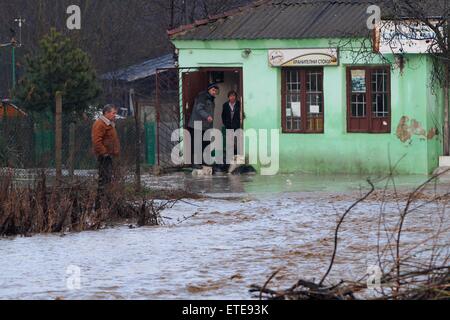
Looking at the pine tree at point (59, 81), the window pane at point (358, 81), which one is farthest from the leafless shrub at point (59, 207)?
the pine tree at point (59, 81)

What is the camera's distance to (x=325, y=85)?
28.1 m

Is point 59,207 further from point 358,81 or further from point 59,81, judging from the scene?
point 59,81

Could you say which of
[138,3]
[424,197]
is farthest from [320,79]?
[138,3]

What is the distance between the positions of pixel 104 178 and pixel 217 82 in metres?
11.8

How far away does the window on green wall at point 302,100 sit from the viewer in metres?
28.4

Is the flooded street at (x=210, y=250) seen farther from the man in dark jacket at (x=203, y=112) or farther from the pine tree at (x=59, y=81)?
the pine tree at (x=59, y=81)

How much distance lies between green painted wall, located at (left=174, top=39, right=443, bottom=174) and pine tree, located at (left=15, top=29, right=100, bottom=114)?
672cm

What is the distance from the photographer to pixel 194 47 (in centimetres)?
2916

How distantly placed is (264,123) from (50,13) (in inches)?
1005

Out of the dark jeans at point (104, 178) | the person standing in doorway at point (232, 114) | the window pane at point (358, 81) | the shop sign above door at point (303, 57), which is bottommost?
the dark jeans at point (104, 178)

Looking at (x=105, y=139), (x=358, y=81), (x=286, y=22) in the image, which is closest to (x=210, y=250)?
(x=105, y=139)

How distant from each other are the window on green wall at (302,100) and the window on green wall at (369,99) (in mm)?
705
